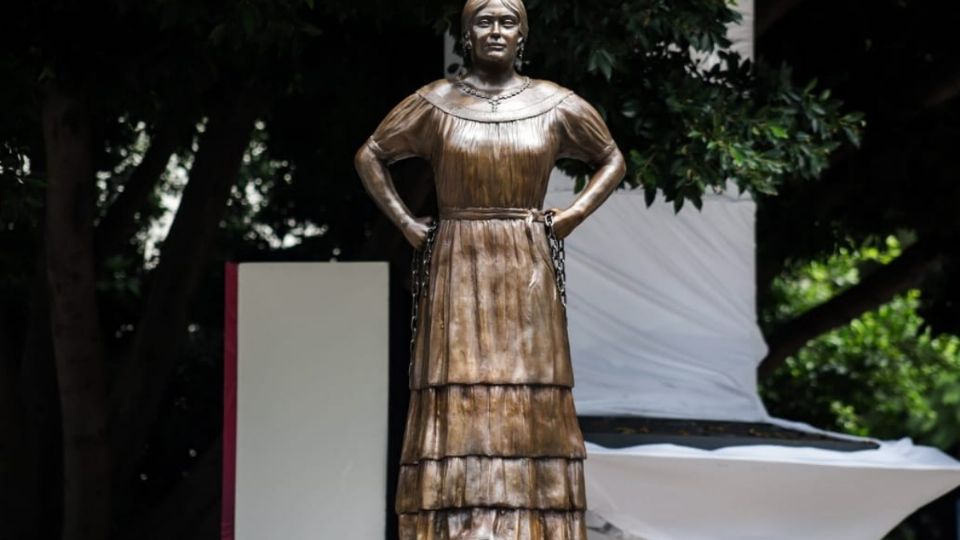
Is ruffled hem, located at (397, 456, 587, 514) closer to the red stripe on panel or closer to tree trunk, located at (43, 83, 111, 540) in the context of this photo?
the red stripe on panel

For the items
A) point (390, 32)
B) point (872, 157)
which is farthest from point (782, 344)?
point (390, 32)

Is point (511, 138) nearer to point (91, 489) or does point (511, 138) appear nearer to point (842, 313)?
point (91, 489)

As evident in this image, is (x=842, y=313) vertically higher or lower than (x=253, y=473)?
higher

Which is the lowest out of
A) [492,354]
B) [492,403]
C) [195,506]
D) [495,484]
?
[195,506]

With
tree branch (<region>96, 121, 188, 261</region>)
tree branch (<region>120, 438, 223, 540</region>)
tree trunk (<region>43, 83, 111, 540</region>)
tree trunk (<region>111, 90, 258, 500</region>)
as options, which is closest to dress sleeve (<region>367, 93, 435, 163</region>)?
tree trunk (<region>43, 83, 111, 540</region>)

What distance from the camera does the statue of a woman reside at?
25.2 feet

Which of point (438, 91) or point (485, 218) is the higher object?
point (438, 91)

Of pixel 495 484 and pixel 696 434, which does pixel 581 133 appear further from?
pixel 696 434

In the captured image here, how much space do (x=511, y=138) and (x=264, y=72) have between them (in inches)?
187

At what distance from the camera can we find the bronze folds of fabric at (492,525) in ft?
25.1

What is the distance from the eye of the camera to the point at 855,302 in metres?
15.1

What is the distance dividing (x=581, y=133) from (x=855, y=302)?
7.52 m

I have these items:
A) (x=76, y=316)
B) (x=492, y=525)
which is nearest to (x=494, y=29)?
(x=492, y=525)

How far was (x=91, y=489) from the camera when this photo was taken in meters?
12.2
